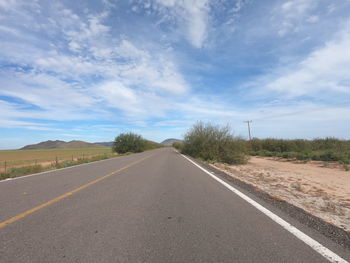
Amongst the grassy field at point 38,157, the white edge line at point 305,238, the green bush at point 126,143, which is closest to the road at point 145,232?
the white edge line at point 305,238

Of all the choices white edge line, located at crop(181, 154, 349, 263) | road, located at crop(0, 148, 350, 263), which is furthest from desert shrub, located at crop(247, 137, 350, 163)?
road, located at crop(0, 148, 350, 263)

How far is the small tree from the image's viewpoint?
204ft

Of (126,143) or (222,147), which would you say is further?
(126,143)

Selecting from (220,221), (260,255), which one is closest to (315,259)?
(260,255)

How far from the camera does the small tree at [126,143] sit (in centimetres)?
6206

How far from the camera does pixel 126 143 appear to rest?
6291 cm

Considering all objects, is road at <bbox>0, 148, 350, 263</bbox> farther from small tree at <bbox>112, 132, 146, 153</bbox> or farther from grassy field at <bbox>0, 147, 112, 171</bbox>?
small tree at <bbox>112, 132, 146, 153</bbox>

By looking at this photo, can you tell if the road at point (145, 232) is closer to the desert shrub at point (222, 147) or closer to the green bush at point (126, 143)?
the desert shrub at point (222, 147)

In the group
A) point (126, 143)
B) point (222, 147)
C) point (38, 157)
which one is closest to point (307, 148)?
point (222, 147)

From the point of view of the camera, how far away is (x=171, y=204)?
5422mm

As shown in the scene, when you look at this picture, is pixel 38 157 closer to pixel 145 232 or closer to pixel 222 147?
pixel 222 147

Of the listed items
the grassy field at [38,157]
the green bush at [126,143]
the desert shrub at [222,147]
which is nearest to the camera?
the desert shrub at [222,147]

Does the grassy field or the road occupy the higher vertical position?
the grassy field

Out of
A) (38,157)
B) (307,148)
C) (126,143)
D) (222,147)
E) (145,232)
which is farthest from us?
(126,143)
